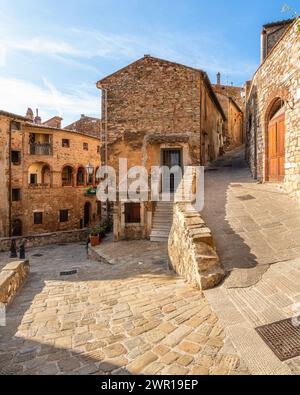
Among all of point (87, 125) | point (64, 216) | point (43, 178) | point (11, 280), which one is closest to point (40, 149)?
point (43, 178)

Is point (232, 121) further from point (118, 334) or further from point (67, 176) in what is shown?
point (118, 334)

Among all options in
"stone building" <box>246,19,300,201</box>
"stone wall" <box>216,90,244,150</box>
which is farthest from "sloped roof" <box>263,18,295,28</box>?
"stone wall" <box>216,90,244,150</box>

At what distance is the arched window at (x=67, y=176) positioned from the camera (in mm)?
26344

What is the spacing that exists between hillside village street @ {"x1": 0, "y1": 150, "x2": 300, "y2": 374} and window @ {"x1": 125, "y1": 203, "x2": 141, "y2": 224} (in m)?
7.57

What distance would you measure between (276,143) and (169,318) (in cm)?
916

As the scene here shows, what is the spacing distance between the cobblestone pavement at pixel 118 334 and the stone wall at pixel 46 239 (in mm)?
14716

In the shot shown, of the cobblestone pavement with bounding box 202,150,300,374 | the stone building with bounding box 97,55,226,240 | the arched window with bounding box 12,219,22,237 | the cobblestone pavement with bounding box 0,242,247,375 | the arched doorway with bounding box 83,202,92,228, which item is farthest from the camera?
the arched doorway with bounding box 83,202,92,228

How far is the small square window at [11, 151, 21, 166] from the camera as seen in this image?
22181mm

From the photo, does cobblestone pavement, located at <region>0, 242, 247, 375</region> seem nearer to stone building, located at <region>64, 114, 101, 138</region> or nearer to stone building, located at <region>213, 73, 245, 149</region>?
stone building, located at <region>213, 73, 245, 149</region>

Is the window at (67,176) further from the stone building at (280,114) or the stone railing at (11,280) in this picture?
the stone railing at (11,280)

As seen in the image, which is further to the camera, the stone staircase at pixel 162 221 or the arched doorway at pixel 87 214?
the arched doorway at pixel 87 214

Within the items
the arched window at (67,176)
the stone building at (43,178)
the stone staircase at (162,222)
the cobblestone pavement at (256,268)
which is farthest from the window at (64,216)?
the cobblestone pavement at (256,268)
